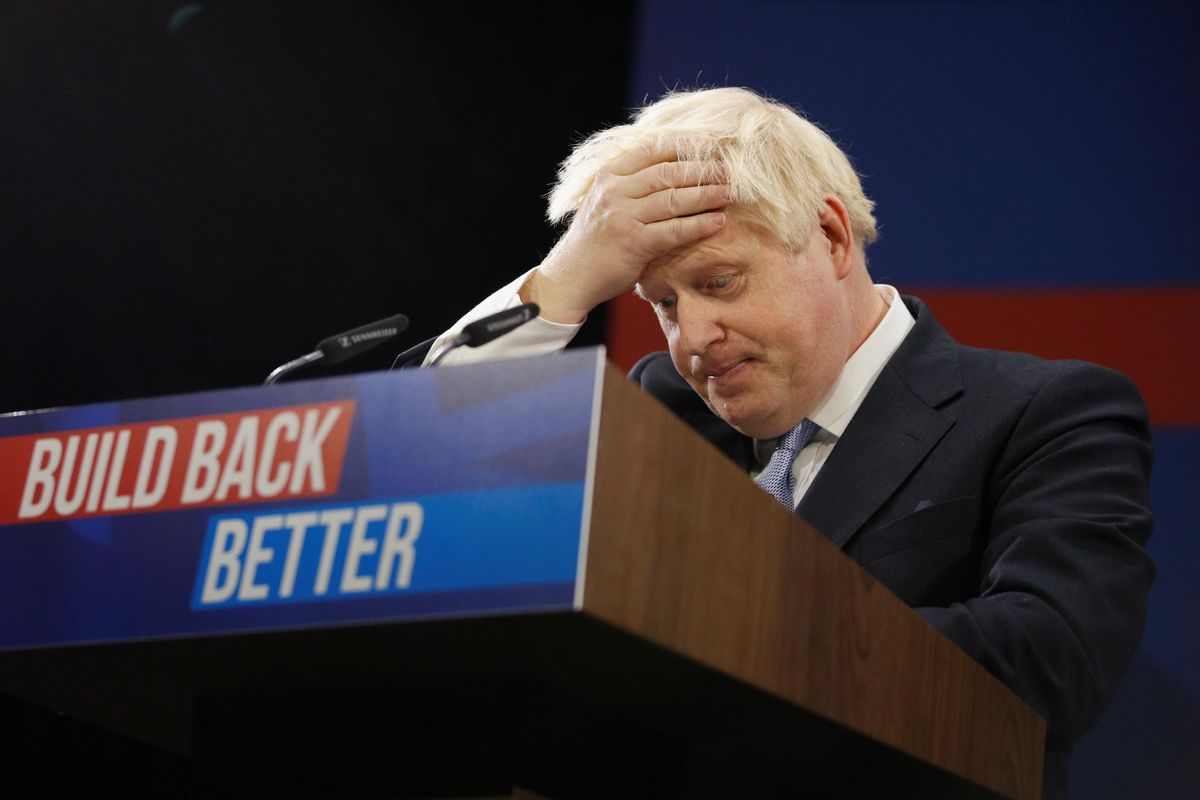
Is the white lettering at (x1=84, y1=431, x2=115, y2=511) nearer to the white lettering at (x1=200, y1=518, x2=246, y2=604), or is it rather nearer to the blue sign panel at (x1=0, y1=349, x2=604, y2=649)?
the blue sign panel at (x1=0, y1=349, x2=604, y2=649)

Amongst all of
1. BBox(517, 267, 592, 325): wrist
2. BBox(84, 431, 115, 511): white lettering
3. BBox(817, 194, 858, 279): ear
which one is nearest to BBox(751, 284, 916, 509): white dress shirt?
BBox(817, 194, 858, 279): ear

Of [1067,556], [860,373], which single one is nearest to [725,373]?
[860,373]

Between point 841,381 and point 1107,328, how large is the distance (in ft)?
2.84

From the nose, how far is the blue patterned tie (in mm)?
170

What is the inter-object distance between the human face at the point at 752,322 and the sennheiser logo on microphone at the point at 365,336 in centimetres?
59

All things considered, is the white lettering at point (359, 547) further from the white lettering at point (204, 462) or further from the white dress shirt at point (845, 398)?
the white dress shirt at point (845, 398)

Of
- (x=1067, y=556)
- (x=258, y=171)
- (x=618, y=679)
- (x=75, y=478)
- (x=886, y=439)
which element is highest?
(x=258, y=171)

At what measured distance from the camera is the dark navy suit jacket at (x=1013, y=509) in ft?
4.59

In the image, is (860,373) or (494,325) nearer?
(494,325)

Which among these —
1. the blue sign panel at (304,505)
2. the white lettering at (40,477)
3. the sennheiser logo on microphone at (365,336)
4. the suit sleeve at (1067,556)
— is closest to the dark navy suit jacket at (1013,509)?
the suit sleeve at (1067,556)

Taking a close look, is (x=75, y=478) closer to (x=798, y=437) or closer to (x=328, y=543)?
(x=328, y=543)

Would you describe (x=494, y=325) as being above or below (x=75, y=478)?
above

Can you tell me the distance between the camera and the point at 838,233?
1984 mm

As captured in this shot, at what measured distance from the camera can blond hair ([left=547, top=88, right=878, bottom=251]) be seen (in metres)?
1.85
